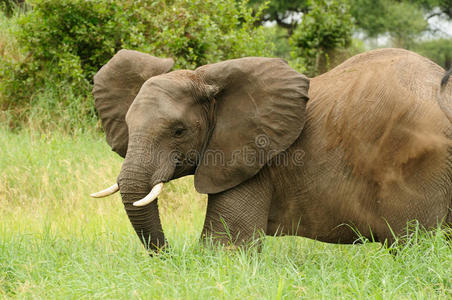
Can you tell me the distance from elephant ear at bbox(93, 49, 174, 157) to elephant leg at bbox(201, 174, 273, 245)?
910 mm

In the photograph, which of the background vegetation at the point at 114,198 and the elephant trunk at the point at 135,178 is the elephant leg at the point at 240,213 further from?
the elephant trunk at the point at 135,178

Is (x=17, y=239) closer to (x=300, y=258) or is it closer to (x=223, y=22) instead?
(x=300, y=258)

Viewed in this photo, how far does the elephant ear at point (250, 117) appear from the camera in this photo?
4027 millimetres

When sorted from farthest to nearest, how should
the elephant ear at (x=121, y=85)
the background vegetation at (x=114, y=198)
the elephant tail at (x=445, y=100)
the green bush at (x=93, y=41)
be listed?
1. the green bush at (x=93, y=41)
2. the elephant ear at (x=121, y=85)
3. the elephant tail at (x=445, y=100)
4. the background vegetation at (x=114, y=198)

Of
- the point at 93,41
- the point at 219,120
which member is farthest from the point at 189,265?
the point at 93,41

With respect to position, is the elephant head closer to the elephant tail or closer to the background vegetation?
the background vegetation

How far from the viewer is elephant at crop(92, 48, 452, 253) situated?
380 centimetres

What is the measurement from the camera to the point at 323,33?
1098 centimetres

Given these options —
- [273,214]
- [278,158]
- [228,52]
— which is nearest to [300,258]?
[273,214]

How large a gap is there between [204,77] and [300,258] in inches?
58.0

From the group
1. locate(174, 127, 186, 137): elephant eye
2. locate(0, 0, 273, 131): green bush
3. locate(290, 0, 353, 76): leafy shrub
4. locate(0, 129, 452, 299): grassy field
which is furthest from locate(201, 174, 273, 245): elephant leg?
locate(290, 0, 353, 76): leafy shrub

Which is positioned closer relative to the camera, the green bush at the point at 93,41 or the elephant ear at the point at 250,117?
the elephant ear at the point at 250,117

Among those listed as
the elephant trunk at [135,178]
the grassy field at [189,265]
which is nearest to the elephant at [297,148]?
the elephant trunk at [135,178]

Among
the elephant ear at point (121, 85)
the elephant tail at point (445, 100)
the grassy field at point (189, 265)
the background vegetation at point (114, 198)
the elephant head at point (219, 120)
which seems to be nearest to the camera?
the grassy field at point (189, 265)
